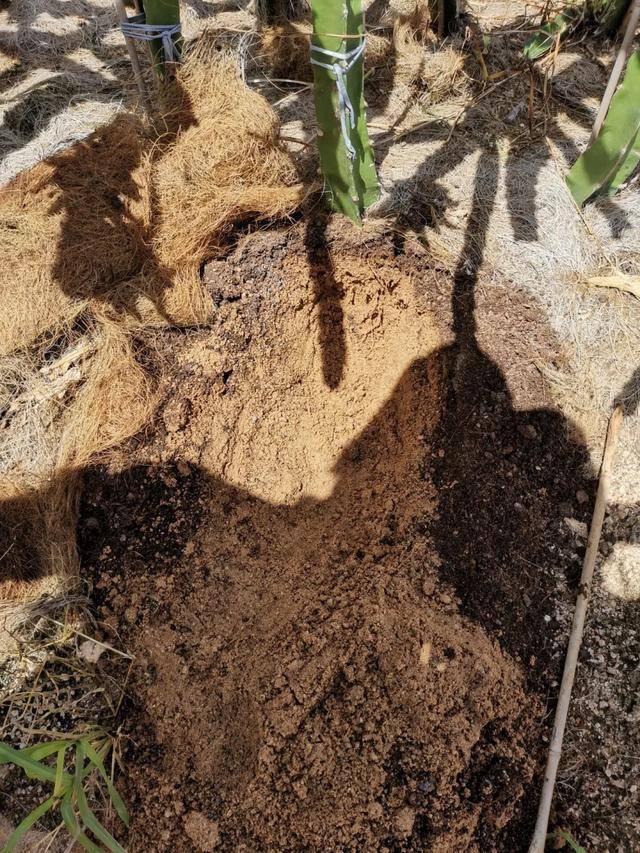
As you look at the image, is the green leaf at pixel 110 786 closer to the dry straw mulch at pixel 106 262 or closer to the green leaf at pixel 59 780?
the green leaf at pixel 59 780

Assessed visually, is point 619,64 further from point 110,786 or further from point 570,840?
point 110,786

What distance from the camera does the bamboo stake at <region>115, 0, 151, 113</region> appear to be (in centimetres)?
218

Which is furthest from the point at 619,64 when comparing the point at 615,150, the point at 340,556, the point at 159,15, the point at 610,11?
the point at 340,556

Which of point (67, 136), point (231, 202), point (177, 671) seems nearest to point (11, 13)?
point (67, 136)

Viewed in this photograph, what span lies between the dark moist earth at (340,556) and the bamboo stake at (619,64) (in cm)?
81

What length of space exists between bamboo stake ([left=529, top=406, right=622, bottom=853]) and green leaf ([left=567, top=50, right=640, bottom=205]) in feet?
3.30

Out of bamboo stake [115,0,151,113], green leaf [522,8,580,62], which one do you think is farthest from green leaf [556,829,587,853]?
green leaf [522,8,580,62]

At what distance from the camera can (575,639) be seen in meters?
1.64

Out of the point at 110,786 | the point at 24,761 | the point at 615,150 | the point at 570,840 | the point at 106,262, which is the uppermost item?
the point at 615,150

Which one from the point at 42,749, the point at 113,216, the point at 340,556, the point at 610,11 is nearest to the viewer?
the point at 42,749

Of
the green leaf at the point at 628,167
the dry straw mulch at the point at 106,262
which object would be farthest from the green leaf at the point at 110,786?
the green leaf at the point at 628,167

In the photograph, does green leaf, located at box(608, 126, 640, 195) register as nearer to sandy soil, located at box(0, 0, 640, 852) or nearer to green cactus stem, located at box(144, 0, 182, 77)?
sandy soil, located at box(0, 0, 640, 852)

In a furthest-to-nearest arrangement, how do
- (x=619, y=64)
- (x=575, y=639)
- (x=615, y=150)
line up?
(x=615, y=150) → (x=619, y=64) → (x=575, y=639)

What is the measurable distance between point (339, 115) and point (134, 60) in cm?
112
